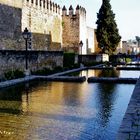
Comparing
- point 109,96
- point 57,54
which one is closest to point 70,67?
point 57,54

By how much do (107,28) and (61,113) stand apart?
121 feet

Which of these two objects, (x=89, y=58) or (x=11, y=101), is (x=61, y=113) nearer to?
(x=11, y=101)

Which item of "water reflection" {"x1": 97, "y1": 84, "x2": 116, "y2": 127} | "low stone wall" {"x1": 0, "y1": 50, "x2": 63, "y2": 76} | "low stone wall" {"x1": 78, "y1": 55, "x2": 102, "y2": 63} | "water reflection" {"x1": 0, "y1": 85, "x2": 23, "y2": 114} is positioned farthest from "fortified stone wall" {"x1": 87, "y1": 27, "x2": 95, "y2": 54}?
"water reflection" {"x1": 0, "y1": 85, "x2": 23, "y2": 114}

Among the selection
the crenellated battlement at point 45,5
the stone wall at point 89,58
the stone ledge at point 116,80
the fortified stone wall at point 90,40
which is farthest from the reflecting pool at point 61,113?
the fortified stone wall at point 90,40

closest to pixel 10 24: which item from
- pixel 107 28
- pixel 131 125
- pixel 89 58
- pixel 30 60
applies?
pixel 30 60

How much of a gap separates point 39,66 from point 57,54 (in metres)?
3.72

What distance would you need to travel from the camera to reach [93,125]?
330 inches

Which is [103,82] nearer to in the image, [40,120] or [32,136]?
[40,120]

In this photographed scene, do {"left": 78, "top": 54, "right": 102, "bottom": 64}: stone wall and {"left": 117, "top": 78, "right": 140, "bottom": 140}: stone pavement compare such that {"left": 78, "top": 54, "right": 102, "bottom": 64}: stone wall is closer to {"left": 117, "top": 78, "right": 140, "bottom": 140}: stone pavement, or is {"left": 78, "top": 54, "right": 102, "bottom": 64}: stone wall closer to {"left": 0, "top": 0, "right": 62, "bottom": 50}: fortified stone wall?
{"left": 0, "top": 0, "right": 62, "bottom": 50}: fortified stone wall

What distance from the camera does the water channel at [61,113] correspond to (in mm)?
7621

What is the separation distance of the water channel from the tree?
3121 cm

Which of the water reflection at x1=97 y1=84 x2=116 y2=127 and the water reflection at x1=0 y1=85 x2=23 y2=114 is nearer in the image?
the water reflection at x1=97 y1=84 x2=116 y2=127

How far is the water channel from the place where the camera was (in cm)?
762

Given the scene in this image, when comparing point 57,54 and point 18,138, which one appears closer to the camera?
point 18,138
